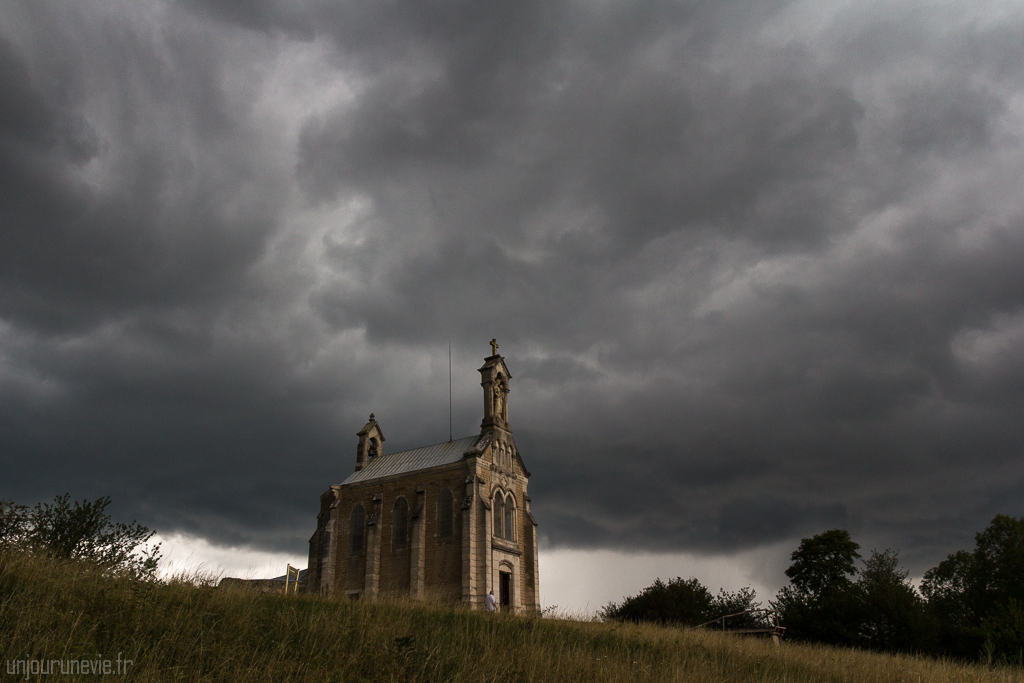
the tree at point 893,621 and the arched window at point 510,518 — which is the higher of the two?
the arched window at point 510,518

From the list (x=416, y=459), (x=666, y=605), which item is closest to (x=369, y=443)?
(x=416, y=459)

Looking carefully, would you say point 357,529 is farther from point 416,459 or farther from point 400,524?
point 416,459

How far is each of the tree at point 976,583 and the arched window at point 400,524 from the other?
30366 mm

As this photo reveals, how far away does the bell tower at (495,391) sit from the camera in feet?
134

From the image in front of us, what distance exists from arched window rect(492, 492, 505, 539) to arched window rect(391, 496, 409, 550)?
5.30 m

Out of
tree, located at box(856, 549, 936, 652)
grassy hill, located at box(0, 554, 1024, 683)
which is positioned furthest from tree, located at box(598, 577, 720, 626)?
grassy hill, located at box(0, 554, 1024, 683)

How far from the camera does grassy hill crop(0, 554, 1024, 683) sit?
899cm

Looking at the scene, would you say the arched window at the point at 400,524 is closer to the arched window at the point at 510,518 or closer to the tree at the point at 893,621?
the arched window at the point at 510,518

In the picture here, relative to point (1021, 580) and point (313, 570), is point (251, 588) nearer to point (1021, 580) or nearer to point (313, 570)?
point (313, 570)

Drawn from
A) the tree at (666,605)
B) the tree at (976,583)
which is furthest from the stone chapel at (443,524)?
the tree at (976,583)

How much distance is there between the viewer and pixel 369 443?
49.6 m

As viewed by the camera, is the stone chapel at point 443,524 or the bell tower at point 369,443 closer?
the stone chapel at point 443,524

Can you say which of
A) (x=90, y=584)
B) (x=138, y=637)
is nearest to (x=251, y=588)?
(x=90, y=584)

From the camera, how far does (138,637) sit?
9633 mm
